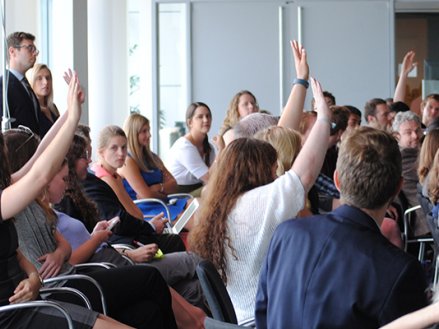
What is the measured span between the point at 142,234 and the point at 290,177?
2586 millimetres

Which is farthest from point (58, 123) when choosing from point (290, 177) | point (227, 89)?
point (227, 89)

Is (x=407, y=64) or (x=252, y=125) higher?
(x=407, y=64)

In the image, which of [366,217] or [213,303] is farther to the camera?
[213,303]

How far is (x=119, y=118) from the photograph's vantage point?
1362 cm

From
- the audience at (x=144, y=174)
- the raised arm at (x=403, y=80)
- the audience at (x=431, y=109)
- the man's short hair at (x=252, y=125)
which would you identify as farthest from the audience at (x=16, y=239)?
the raised arm at (x=403, y=80)

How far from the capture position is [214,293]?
3.11 meters

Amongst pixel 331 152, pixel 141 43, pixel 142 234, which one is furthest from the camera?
pixel 141 43

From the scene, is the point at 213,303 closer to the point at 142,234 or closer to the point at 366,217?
the point at 366,217

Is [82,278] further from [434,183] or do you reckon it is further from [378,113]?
[378,113]

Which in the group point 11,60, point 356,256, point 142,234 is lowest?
point 142,234

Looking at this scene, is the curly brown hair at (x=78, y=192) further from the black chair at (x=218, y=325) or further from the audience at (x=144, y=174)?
the black chair at (x=218, y=325)

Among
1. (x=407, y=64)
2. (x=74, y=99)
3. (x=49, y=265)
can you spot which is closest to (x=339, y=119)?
(x=49, y=265)

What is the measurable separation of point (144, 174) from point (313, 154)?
13.2ft

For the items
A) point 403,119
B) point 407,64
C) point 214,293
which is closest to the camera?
point 214,293
